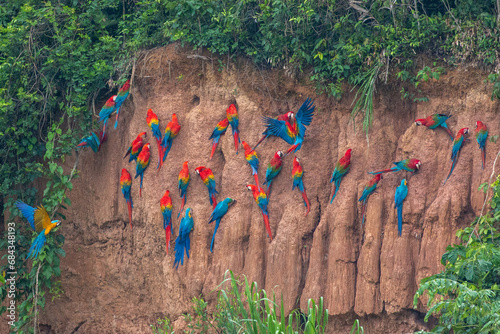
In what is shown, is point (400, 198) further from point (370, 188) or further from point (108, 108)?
point (108, 108)

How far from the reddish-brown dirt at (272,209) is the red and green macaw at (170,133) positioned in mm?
52

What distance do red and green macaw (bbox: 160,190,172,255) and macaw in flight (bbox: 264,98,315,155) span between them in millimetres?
1113

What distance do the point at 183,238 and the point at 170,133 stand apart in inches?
37.8

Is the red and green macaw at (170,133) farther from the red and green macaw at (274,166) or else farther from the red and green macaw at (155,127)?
the red and green macaw at (274,166)

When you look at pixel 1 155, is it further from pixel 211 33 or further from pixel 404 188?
pixel 404 188

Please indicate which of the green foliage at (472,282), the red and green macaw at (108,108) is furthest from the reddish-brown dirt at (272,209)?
the green foliage at (472,282)

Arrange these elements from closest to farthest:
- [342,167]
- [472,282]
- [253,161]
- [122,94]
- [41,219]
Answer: [472,282] → [342,167] → [253,161] → [41,219] → [122,94]

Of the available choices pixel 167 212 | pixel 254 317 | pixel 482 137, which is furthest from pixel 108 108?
pixel 482 137

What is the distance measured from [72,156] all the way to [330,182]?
256 centimetres

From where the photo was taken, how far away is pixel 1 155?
6160 mm

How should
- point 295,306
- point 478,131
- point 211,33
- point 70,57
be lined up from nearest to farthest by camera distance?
point 478,131 → point 295,306 → point 211,33 → point 70,57

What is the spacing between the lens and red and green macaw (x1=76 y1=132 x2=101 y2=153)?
6055 millimetres

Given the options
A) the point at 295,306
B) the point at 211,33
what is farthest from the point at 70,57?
the point at 295,306

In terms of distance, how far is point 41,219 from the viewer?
19.1ft
